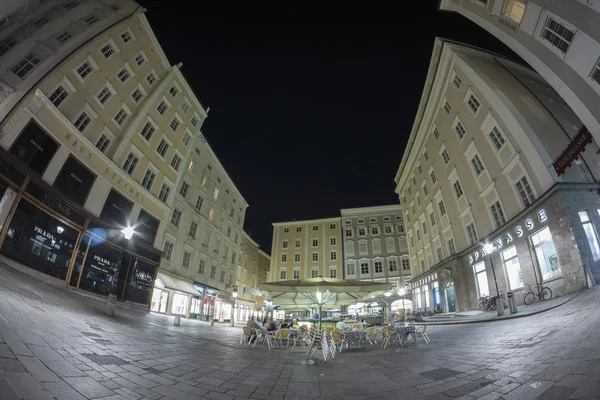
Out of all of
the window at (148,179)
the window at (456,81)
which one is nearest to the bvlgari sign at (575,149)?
the window at (456,81)

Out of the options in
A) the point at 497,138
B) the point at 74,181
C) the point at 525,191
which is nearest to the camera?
the point at 74,181

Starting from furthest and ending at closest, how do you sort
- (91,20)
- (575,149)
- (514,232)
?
(91,20) < (514,232) < (575,149)

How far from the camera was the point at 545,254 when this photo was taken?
1375cm

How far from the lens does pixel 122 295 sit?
1741 centimetres

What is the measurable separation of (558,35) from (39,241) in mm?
25915

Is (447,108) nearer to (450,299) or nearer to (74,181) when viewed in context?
(450,299)

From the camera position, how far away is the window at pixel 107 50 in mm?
17147

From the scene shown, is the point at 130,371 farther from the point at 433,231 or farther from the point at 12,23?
the point at 433,231

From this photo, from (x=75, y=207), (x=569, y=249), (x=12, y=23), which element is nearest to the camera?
(x=569, y=249)

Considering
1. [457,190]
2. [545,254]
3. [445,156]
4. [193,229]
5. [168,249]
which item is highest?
[445,156]

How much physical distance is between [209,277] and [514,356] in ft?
94.9

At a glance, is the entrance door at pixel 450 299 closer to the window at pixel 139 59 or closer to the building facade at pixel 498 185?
the building facade at pixel 498 185

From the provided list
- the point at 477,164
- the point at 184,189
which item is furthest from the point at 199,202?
the point at 477,164

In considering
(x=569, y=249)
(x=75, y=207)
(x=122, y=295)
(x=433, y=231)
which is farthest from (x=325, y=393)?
(x=433, y=231)
